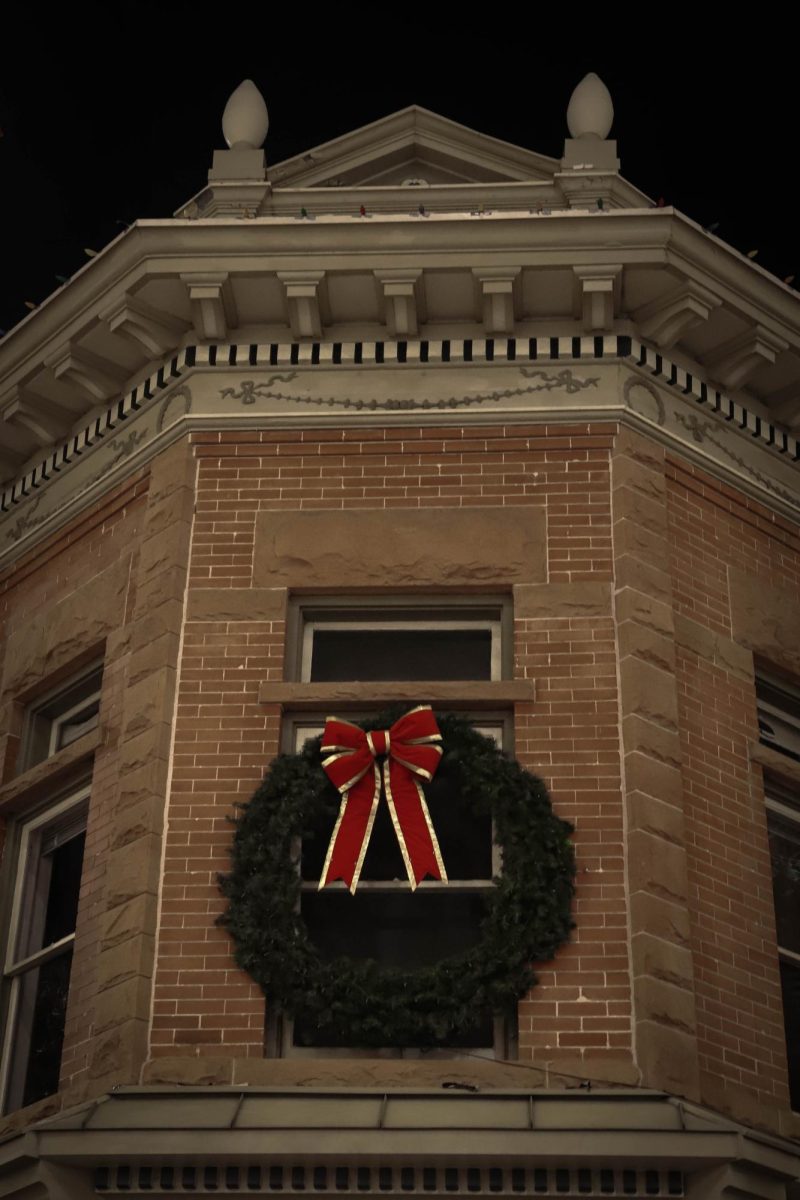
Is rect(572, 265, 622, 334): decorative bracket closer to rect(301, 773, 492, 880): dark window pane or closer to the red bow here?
the red bow

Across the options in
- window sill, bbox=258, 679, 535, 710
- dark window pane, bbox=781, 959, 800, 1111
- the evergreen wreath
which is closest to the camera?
the evergreen wreath

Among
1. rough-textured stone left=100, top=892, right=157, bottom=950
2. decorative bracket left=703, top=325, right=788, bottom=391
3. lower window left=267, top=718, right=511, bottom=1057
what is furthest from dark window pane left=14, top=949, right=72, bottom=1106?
decorative bracket left=703, top=325, right=788, bottom=391

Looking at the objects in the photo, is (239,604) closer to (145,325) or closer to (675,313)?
(145,325)

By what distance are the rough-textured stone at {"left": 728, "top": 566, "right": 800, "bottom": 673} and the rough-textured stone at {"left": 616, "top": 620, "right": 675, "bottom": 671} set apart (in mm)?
783

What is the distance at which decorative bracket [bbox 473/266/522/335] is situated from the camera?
499 inches

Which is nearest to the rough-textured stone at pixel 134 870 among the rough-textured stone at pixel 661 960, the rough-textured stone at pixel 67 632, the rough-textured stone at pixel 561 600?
the rough-textured stone at pixel 67 632

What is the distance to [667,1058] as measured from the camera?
10.4m

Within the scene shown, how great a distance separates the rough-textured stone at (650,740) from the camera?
11.4m

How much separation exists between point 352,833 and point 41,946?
2291 mm

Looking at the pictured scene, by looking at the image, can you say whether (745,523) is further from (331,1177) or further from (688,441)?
(331,1177)

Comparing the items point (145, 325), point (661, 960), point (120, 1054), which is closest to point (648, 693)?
point (661, 960)

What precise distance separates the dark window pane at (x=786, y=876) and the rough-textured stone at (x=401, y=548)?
213 centimetres

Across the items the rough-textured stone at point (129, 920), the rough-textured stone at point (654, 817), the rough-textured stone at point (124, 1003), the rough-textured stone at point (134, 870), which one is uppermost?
the rough-textured stone at point (654, 817)

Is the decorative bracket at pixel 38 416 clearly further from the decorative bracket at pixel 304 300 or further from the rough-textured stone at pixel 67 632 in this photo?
the decorative bracket at pixel 304 300
